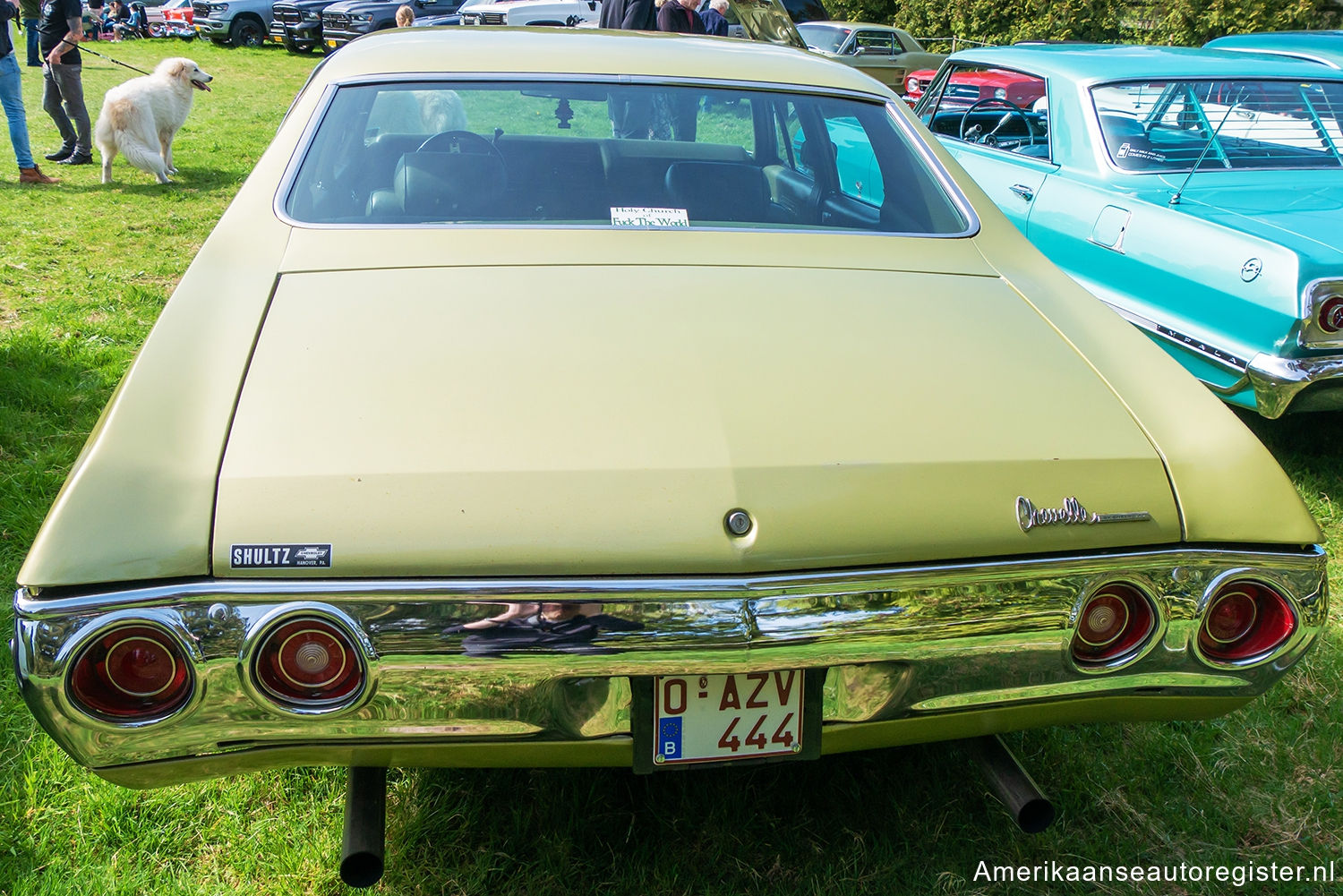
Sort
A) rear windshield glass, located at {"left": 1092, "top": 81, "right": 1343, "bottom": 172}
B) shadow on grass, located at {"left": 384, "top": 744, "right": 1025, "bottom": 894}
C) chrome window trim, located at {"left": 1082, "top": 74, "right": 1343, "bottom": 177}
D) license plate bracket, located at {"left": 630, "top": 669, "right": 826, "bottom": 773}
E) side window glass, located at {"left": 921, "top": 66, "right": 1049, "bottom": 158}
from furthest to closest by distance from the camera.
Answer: side window glass, located at {"left": 921, "top": 66, "right": 1049, "bottom": 158}
rear windshield glass, located at {"left": 1092, "top": 81, "right": 1343, "bottom": 172}
chrome window trim, located at {"left": 1082, "top": 74, "right": 1343, "bottom": 177}
shadow on grass, located at {"left": 384, "top": 744, "right": 1025, "bottom": 894}
license plate bracket, located at {"left": 630, "top": 669, "right": 826, "bottom": 773}

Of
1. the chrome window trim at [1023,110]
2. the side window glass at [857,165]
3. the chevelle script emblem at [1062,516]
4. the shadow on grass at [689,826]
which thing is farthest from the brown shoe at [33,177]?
the chevelle script emblem at [1062,516]

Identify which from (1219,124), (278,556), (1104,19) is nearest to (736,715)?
(278,556)

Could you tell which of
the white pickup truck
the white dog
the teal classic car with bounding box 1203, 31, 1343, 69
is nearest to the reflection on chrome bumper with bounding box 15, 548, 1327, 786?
the teal classic car with bounding box 1203, 31, 1343, 69

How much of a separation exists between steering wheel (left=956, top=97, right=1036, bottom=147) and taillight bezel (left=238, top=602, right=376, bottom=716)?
4.60 m

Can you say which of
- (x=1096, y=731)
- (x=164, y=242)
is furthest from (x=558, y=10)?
(x=1096, y=731)

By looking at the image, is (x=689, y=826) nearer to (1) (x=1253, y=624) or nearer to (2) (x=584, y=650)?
(2) (x=584, y=650)

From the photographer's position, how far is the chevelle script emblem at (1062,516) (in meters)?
1.57

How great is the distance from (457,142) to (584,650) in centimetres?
170

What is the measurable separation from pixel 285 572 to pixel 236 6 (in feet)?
79.8

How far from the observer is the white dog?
8.05 meters

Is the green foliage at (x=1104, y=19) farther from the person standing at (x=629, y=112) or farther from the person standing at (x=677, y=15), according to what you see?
the person standing at (x=629, y=112)

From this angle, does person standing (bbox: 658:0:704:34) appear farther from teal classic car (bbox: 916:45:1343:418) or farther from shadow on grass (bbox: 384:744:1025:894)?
shadow on grass (bbox: 384:744:1025:894)

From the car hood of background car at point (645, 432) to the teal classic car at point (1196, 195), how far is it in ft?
6.10

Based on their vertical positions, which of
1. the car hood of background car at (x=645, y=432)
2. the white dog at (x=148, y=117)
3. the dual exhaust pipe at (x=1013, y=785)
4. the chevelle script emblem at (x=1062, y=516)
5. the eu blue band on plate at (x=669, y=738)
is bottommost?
the white dog at (x=148, y=117)
